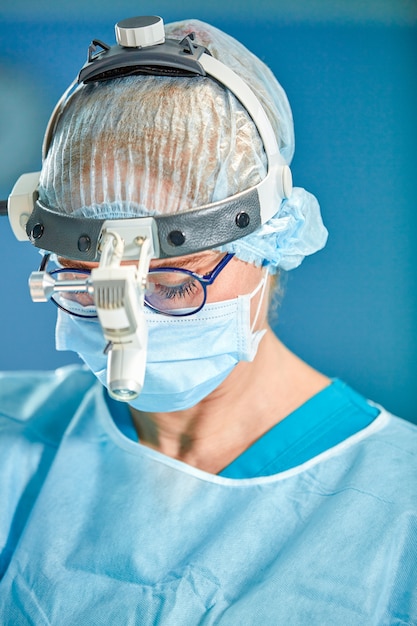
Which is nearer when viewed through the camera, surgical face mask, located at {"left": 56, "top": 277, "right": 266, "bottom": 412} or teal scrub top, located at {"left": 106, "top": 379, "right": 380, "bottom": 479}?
surgical face mask, located at {"left": 56, "top": 277, "right": 266, "bottom": 412}

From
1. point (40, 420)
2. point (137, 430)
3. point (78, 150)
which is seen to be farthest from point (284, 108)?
point (40, 420)

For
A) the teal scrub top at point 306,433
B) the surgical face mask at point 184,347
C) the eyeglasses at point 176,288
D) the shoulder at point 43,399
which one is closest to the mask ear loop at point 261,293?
the surgical face mask at point 184,347

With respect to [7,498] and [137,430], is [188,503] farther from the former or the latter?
[7,498]

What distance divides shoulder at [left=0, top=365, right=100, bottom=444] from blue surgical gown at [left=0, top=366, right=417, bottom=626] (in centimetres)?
3

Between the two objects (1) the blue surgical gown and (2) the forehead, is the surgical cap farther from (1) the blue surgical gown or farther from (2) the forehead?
(1) the blue surgical gown

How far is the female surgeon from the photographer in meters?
1.48

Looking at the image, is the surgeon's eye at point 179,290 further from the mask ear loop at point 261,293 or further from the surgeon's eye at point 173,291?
the mask ear loop at point 261,293

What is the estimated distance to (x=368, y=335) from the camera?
95.9 inches

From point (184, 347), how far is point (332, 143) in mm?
926

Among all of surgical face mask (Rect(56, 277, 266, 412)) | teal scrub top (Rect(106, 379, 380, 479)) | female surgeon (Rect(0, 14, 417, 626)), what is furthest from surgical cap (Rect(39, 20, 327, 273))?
teal scrub top (Rect(106, 379, 380, 479))

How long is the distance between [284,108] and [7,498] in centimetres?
106

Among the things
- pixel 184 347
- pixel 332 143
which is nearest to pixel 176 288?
pixel 184 347

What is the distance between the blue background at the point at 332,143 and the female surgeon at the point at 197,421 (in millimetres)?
534

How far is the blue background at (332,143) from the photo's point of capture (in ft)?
7.13
